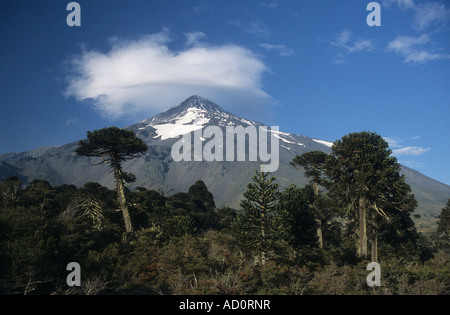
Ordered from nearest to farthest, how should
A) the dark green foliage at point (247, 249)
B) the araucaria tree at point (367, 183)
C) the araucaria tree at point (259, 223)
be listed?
the dark green foliage at point (247, 249), the araucaria tree at point (259, 223), the araucaria tree at point (367, 183)

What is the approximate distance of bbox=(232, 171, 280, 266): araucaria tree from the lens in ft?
84.7

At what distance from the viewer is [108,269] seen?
20.8 meters

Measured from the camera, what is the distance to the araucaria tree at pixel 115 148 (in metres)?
28.4

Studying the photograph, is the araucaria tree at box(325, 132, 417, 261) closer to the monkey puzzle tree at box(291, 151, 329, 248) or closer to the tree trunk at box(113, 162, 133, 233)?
the monkey puzzle tree at box(291, 151, 329, 248)

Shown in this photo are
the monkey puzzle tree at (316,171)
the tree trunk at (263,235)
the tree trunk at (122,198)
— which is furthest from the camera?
the monkey puzzle tree at (316,171)

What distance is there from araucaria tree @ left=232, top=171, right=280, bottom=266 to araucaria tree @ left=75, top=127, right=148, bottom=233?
10628 mm

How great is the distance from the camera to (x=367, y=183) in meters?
28.1

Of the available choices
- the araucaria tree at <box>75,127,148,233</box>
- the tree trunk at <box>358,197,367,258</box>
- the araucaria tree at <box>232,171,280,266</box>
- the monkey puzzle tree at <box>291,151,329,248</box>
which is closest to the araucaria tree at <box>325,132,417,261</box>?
the tree trunk at <box>358,197,367,258</box>

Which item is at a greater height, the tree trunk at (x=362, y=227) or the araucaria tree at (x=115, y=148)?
the araucaria tree at (x=115, y=148)

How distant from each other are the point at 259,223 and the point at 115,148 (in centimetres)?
1509

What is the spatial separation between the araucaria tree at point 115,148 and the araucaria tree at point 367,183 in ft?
63.9

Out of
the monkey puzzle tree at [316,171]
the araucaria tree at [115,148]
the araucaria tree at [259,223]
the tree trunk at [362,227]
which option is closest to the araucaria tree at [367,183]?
the tree trunk at [362,227]

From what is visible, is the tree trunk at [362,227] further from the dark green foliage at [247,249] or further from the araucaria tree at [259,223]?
the araucaria tree at [259,223]
